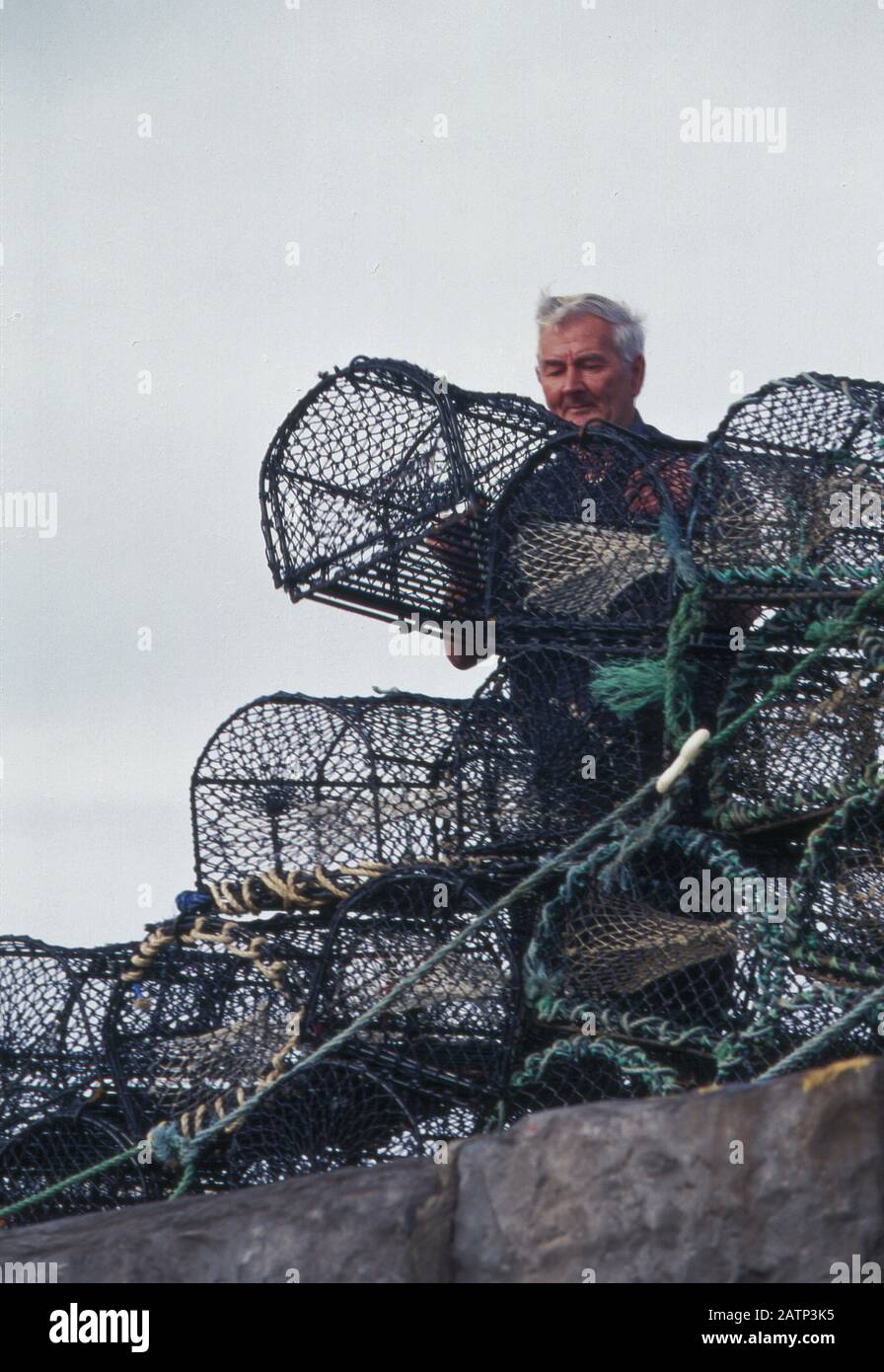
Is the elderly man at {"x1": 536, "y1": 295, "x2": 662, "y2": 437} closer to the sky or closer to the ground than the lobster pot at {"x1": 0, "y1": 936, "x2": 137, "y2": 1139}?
closer to the sky

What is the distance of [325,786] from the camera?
4.98 meters

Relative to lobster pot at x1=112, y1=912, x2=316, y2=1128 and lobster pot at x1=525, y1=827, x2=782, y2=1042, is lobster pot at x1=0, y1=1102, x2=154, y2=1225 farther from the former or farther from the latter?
lobster pot at x1=525, y1=827, x2=782, y2=1042

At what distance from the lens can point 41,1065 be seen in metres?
4.84

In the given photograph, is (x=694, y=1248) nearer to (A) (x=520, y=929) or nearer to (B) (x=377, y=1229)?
(B) (x=377, y=1229)

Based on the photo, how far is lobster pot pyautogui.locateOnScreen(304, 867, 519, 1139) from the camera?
13.9 ft

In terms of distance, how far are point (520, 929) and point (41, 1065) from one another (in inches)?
50.6

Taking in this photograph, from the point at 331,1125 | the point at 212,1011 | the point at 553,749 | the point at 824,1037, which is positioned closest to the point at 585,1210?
the point at 824,1037

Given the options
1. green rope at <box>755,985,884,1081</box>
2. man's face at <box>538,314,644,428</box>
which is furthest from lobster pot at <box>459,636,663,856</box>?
man's face at <box>538,314,644,428</box>

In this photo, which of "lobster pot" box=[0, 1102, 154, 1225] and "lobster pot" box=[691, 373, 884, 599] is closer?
"lobster pot" box=[691, 373, 884, 599]

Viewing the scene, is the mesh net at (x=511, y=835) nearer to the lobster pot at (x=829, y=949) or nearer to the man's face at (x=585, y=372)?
the lobster pot at (x=829, y=949)

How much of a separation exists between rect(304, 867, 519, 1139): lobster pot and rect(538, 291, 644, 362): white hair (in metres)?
2.01
